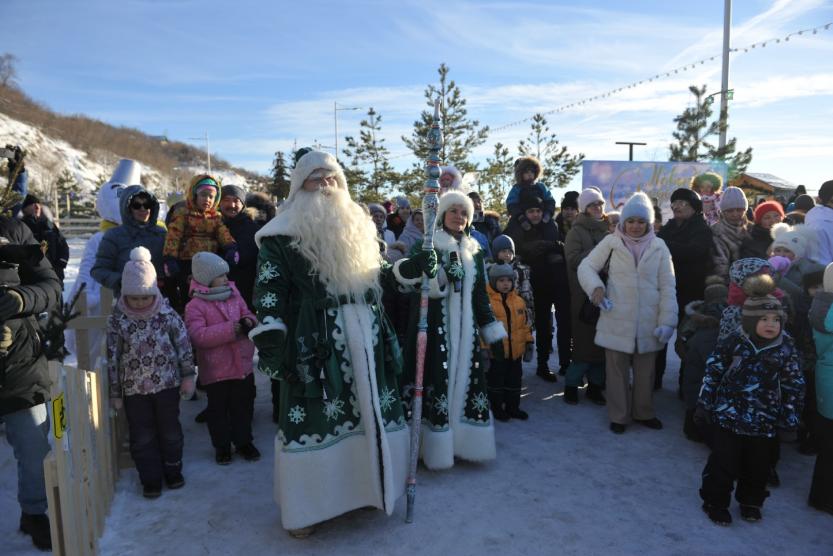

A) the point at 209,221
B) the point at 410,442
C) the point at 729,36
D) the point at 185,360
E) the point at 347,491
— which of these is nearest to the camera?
the point at 347,491

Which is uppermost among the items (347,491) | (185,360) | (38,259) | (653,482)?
(38,259)

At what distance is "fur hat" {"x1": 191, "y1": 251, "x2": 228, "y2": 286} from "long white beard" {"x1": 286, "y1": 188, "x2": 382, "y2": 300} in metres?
1.11

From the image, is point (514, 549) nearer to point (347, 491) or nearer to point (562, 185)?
point (347, 491)

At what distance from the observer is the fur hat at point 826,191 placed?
5609 mm

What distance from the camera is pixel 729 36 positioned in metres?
17.4

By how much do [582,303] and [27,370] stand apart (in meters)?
4.52

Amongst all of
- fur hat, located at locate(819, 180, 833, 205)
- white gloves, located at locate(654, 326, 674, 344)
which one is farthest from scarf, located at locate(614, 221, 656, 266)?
fur hat, located at locate(819, 180, 833, 205)

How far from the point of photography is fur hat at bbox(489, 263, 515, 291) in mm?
4938

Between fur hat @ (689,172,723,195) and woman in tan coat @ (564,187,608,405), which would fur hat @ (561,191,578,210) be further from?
fur hat @ (689,172,723,195)

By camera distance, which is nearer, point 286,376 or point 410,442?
point 286,376

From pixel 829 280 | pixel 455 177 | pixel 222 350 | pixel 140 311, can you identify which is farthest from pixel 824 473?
pixel 140 311

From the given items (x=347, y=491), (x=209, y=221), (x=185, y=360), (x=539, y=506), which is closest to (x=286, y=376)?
(x=347, y=491)

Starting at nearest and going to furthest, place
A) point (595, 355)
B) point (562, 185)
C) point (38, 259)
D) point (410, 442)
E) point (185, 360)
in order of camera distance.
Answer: point (38, 259), point (410, 442), point (185, 360), point (595, 355), point (562, 185)

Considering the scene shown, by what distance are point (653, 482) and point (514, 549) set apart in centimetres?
135
